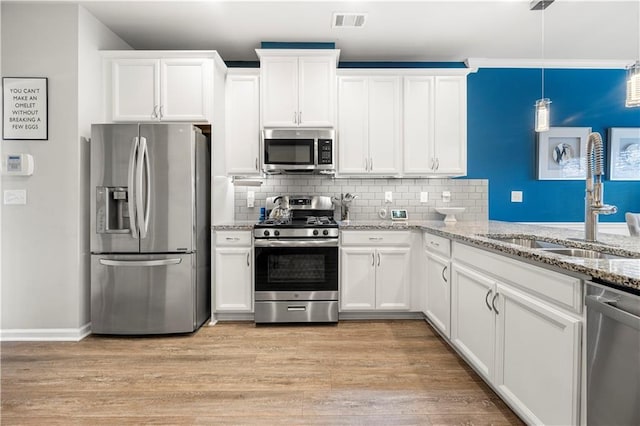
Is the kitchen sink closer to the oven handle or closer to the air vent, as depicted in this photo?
the oven handle

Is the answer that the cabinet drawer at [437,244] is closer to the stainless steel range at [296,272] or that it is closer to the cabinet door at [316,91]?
the stainless steel range at [296,272]

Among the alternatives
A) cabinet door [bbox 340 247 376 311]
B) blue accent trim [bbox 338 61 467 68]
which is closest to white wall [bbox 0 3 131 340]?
cabinet door [bbox 340 247 376 311]

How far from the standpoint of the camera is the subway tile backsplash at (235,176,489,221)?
394 centimetres

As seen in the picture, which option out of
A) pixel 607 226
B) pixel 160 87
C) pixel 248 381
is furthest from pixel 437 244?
pixel 160 87

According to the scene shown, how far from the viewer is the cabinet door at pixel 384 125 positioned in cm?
367

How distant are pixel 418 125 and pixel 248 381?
2.79 metres

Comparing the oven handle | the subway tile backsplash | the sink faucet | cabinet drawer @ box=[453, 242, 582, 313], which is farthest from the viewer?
the subway tile backsplash

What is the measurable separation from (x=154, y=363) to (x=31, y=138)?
80.9 inches

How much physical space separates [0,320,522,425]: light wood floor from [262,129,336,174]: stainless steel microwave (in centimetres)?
155

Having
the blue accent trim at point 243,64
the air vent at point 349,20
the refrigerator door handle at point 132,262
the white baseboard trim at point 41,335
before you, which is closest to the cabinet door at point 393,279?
the refrigerator door handle at point 132,262

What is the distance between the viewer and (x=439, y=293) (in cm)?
288

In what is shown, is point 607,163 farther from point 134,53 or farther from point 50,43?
point 50,43

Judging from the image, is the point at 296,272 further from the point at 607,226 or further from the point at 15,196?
the point at 607,226

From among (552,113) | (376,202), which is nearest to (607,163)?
(552,113)
